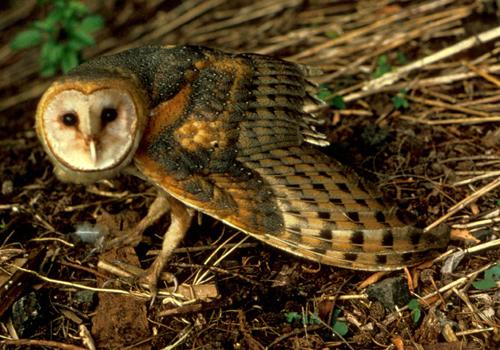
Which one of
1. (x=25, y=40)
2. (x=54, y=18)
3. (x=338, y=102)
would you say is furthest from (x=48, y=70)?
(x=338, y=102)

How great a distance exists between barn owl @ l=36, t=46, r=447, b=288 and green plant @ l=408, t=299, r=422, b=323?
0.21 meters

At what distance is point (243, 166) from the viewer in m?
2.86

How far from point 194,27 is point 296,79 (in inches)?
109

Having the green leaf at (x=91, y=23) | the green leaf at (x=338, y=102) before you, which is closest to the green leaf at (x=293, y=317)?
the green leaf at (x=338, y=102)

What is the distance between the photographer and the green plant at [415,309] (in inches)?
107

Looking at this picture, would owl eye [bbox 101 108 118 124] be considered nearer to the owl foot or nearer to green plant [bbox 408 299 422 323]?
the owl foot

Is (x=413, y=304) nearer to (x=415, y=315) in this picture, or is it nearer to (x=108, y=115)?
(x=415, y=315)

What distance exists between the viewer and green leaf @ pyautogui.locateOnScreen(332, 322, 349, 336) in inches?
108

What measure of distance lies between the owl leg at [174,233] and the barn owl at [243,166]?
10 centimetres

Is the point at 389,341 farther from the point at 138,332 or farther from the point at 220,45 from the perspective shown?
the point at 220,45

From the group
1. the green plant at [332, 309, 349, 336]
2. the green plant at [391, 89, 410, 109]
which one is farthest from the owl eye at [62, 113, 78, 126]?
the green plant at [391, 89, 410, 109]

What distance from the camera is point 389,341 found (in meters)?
2.68

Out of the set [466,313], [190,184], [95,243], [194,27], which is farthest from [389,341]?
[194,27]

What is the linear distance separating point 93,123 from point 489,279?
7.53 feet
